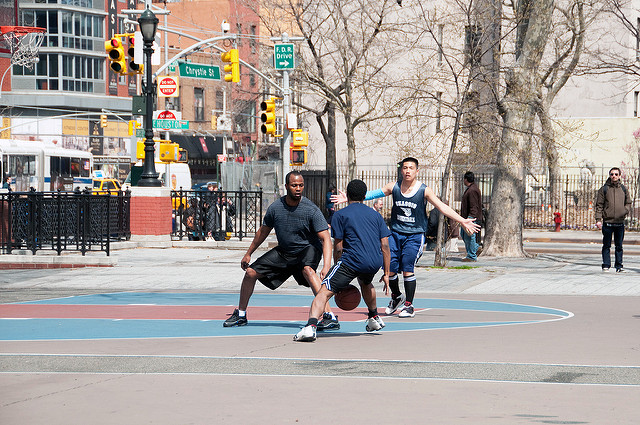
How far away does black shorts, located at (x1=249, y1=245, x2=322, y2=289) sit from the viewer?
10742 millimetres

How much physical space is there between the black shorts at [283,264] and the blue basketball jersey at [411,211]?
1606 mm

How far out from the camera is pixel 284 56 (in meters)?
31.0

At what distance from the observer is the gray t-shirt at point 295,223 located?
35.0ft

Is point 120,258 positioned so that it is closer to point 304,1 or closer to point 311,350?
point 311,350

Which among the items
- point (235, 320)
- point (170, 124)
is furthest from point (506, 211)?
point (235, 320)

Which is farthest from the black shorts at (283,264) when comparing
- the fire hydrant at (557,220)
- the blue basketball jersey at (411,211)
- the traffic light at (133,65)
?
the fire hydrant at (557,220)

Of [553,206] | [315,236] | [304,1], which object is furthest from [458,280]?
[304,1]

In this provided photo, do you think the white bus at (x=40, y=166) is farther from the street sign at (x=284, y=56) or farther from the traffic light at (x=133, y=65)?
the traffic light at (x=133, y=65)

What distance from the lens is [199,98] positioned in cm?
7969

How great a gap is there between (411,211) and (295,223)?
1937 mm

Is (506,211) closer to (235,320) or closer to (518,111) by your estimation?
(518,111)

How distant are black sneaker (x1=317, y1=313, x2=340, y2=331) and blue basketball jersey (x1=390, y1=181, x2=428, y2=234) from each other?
1.69 meters

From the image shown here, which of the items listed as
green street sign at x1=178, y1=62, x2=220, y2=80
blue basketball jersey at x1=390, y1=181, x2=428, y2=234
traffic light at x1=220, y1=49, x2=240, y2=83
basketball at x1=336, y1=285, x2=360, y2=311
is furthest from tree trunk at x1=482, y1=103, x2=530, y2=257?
basketball at x1=336, y1=285, x2=360, y2=311

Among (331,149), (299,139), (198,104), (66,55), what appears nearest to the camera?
(299,139)
